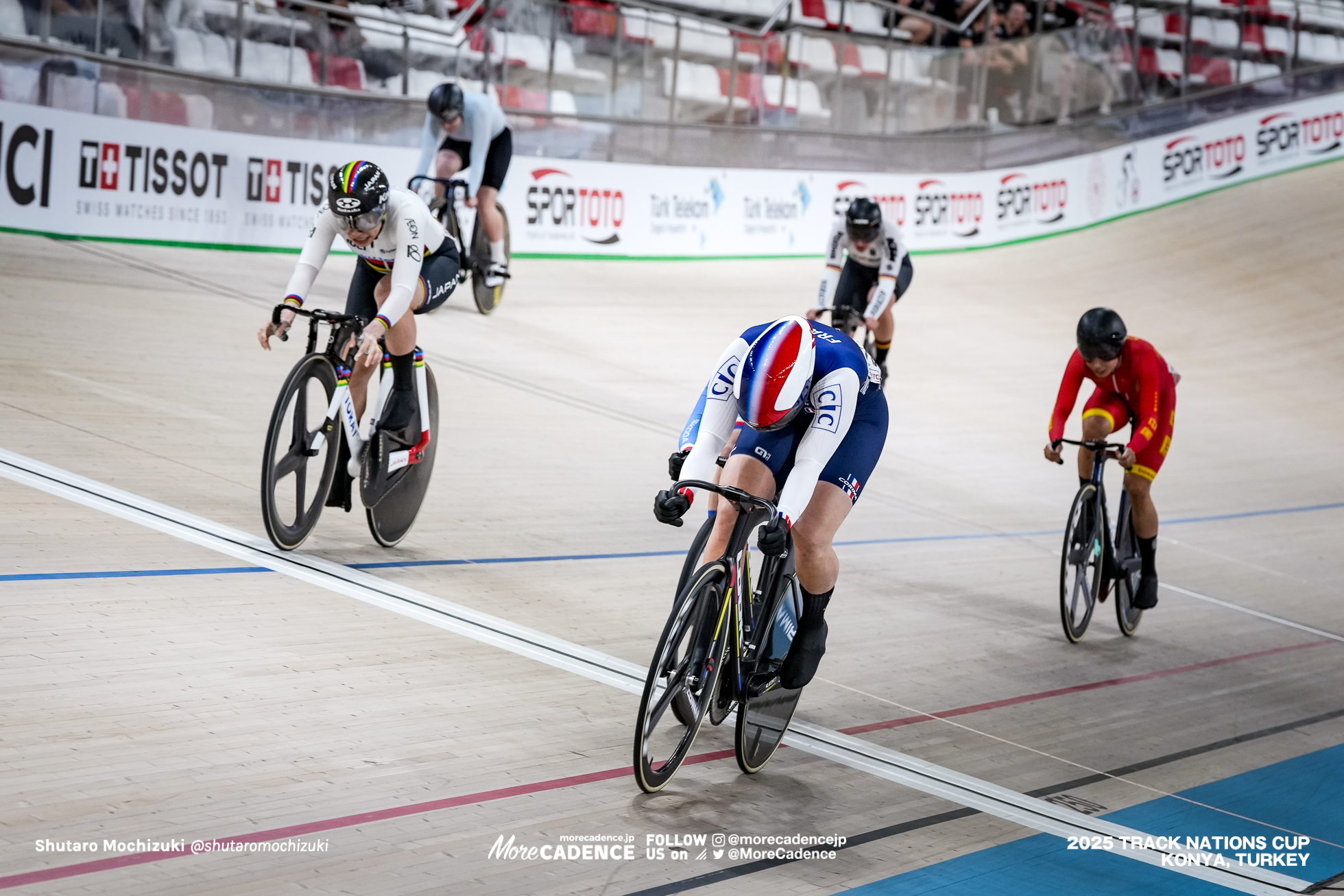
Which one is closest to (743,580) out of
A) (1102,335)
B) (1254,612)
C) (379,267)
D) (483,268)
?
(379,267)

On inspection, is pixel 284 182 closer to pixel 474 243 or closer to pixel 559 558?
pixel 474 243

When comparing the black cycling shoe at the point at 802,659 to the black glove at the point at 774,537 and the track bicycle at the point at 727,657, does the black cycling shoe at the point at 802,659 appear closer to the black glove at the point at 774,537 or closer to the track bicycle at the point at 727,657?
the track bicycle at the point at 727,657

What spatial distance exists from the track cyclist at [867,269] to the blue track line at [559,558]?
1.89 m

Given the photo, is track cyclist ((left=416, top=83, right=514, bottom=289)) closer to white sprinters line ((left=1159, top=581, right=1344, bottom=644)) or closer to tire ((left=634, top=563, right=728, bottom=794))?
white sprinters line ((left=1159, top=581, right=1344, bottom=644))

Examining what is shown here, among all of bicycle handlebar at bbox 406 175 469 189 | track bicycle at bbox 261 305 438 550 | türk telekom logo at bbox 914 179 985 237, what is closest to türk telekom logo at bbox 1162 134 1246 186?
türk telekom logo at bbox 914 179 985 237

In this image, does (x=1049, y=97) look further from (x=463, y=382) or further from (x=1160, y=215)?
(x=463, y=382)

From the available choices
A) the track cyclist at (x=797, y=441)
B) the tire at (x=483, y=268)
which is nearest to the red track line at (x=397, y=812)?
the track cyclist at (x=797, y=441)

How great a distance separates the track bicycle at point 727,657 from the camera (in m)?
3.04

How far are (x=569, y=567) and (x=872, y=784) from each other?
1892mm

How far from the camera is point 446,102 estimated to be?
8.59 meters

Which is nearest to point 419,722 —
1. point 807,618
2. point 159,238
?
point 807,618

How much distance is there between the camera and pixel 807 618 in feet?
11.5

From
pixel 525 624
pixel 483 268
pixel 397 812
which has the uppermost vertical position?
pixel 483 268

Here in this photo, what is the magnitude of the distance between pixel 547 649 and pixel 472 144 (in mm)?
5480
